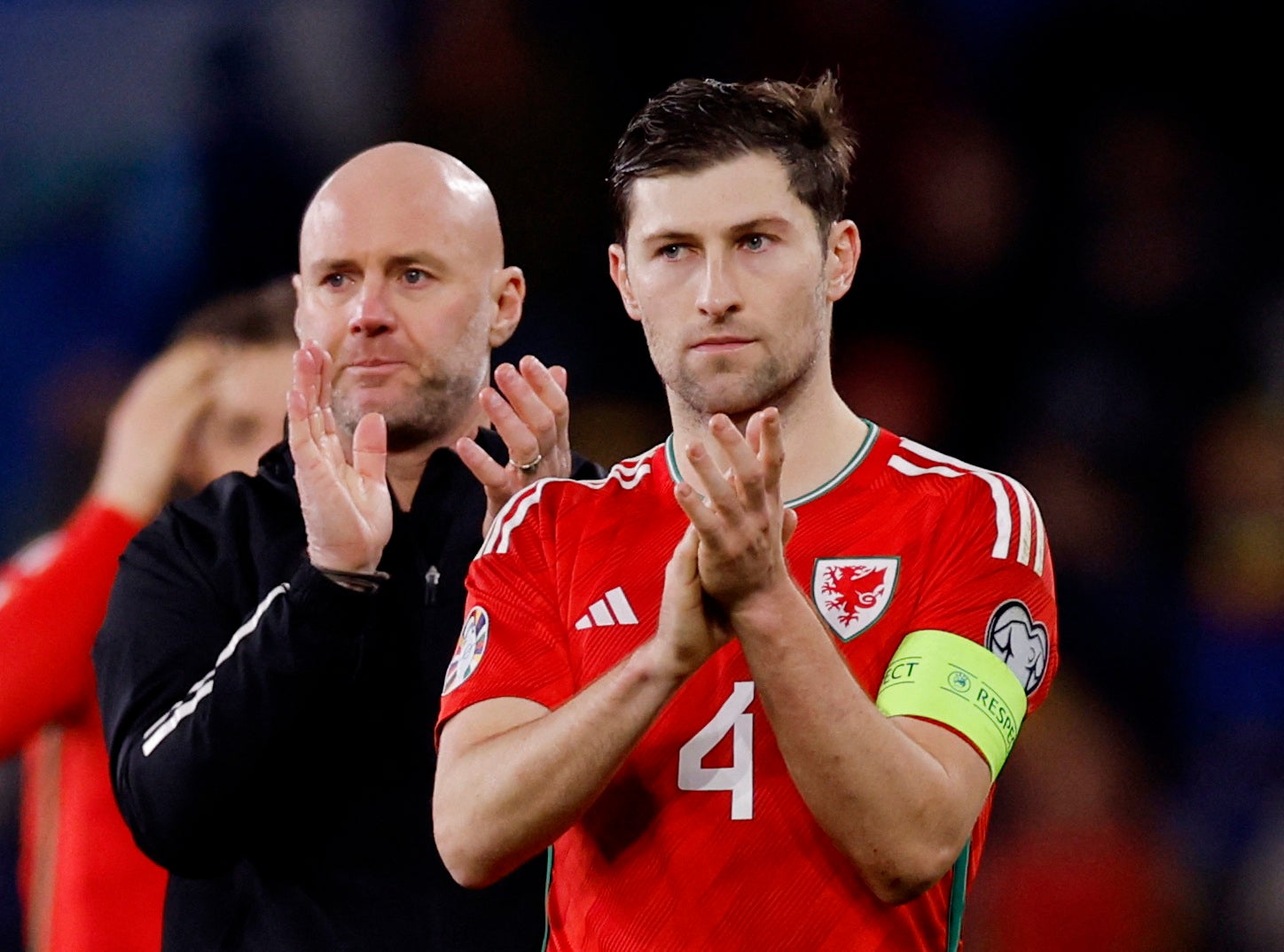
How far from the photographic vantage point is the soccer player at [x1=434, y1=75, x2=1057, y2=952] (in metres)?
1.82

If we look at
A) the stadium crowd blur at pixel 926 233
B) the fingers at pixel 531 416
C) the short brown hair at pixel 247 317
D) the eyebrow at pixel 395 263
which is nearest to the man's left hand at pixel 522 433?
the fingers at pixel 531 416

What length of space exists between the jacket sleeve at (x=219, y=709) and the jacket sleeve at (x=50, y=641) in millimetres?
1193

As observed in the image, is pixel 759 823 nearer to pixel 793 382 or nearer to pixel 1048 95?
pixel 793 382

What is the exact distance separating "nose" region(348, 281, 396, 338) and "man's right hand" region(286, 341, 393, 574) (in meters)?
0.10

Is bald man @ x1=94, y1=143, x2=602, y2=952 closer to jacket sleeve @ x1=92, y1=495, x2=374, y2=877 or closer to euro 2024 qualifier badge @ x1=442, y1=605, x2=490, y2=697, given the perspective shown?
jacket sleeve @ x1=92, y1=495, x2=374, y2=877

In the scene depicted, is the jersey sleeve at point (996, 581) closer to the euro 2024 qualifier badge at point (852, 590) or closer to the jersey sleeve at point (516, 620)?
the euro 2024 qualifier badge at point (852, 590)

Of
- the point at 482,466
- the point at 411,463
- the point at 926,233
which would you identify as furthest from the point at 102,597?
the point at 926,233

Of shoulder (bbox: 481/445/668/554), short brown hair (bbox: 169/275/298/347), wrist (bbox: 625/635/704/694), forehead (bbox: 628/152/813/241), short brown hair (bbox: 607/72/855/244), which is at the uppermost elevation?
short brown hair (bbox: 169/275/298/347)

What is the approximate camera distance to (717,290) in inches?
84.0

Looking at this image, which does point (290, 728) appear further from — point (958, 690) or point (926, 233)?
point (926, 233)

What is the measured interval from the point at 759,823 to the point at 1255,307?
3.75 m

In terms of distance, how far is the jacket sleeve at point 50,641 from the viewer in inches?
146

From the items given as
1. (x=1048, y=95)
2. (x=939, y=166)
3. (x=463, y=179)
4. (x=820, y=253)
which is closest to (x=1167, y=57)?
(x=1048, y=95)

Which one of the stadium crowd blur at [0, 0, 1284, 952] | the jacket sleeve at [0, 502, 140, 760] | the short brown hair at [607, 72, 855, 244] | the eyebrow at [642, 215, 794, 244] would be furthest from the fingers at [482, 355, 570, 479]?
the stadium crowd blur at [0, 0, 1284, 952]
